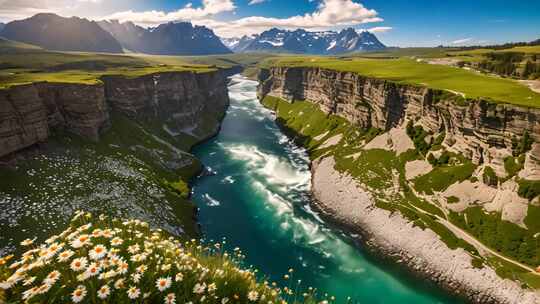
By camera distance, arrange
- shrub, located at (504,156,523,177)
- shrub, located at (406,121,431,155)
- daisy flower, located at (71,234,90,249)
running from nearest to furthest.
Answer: daisy flower, located at (71,234,90,249) → shrub, located at (504,156,523,177) → shrub, located at (406,121,431,155)

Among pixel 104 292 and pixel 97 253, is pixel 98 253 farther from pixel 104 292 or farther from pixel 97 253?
pixel 104 292

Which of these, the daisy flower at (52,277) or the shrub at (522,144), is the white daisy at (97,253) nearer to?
the daisy flower at (52,277)

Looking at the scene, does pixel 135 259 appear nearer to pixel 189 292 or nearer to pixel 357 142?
pixel 189 292

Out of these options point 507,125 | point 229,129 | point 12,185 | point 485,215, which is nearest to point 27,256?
point 12,185

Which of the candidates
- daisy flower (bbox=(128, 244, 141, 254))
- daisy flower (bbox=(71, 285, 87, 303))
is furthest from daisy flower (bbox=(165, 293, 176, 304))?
daisy flower (bbox=(71, 285, 87, 303))

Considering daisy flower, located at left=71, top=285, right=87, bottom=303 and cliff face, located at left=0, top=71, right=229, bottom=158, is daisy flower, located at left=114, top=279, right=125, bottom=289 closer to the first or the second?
daisy flower, located at left=71, top=285, right=87, bottom=303
